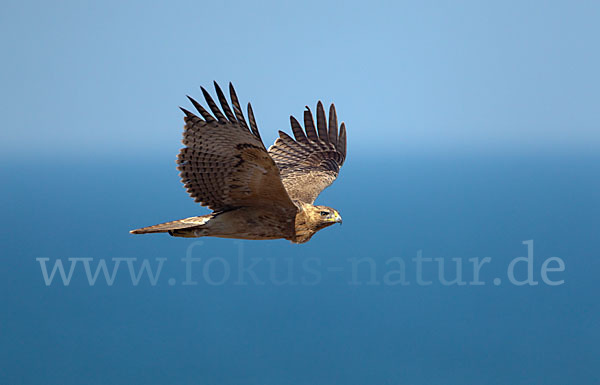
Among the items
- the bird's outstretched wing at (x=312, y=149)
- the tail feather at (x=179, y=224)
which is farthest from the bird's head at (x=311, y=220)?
the bird's outstretched wing at (x=312, y=149)

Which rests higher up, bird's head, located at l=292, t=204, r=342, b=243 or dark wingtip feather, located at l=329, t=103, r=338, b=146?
dark wingtip feather, located at l=329, t=103, r=338, b=146

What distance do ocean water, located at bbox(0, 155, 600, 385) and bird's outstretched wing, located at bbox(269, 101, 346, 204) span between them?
327 ft

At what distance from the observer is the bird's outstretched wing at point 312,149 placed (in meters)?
11.6

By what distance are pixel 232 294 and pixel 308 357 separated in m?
37.5

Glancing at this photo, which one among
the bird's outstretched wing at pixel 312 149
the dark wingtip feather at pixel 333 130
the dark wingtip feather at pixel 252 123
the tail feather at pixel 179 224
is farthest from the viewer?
the dark wingtip feather at pixel 333 130

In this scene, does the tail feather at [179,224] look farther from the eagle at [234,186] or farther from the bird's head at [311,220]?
the bird's head at [311,220]

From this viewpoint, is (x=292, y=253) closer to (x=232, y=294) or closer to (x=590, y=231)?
(x=232, y=294)

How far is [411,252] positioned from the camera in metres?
163

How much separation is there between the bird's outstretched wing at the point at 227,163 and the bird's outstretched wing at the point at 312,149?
2968mm

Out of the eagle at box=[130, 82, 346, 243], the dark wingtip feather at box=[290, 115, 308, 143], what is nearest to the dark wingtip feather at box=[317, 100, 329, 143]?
the dark wingtip feather at box=[290, 115, 308, 143]

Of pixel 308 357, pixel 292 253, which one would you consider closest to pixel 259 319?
pixel 308 357

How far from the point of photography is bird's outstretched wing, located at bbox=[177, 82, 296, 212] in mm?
7281

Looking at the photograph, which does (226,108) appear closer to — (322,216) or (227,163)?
(227,163)

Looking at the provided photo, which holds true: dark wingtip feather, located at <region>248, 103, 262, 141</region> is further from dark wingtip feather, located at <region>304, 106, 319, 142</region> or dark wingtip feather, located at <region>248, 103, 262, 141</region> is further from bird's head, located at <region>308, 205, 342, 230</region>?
dark wingtip feather, located at <region>304, 106, 319, 142</region>
